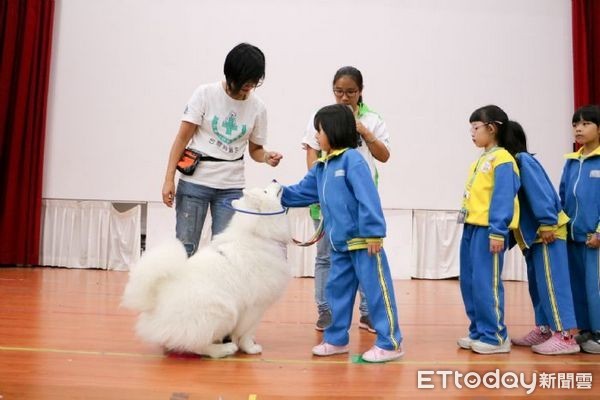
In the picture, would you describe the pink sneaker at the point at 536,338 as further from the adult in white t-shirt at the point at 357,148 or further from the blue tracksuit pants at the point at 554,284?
the adult in white t-shirt at the point at 357,148

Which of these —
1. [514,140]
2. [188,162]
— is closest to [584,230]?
[514,140]

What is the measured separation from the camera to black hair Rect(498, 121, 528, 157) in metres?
2.86

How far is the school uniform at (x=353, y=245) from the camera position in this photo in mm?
2506

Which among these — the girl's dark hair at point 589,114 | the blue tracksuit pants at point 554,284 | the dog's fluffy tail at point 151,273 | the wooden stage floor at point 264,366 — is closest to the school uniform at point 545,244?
the blue tracksuit pants at point 554,284

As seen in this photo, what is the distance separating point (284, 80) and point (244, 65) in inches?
156

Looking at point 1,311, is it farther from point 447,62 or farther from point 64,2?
point 447,62

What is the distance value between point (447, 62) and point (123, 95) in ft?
12.1

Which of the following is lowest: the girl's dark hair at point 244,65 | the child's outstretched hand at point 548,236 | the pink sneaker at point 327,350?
the pink sneaker at point 327,350

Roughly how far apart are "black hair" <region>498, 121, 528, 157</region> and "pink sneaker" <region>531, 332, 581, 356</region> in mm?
918

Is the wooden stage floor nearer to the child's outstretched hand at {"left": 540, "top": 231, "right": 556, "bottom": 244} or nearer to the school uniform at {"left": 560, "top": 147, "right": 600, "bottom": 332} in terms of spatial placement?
the school uniform at {"left": 560, "top": 147, "right": 600, "bottom": 332}

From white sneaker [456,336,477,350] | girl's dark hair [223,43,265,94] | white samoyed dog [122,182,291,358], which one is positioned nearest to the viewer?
white samoyed dog [122,182,291,358]

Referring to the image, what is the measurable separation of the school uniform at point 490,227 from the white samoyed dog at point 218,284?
91 centimetres

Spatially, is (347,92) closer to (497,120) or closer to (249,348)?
(497,120)

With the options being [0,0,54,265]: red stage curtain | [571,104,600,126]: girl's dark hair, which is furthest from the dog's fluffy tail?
[0,0,54,265]: red stage curtain
